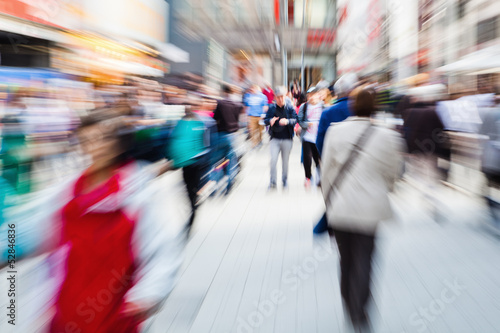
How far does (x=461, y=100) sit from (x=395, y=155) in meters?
3.91

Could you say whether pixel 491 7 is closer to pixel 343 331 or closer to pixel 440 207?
pixel 440 207

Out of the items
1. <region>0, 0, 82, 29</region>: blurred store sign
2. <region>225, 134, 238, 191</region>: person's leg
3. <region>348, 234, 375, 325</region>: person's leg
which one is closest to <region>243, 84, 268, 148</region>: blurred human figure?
<region>0, 0, 82, 29</region>: blurred store sign

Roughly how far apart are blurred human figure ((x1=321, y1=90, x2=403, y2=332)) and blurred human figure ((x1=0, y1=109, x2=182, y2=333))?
110cm

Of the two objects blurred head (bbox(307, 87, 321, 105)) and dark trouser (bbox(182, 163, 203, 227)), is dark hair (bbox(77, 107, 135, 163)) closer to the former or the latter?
dark trouser (bbox(182, 163, 203, 227))

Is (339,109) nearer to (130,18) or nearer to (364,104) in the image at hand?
(364,104)

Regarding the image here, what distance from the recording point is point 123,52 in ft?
37.6

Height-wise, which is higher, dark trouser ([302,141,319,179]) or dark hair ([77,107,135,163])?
dark hair ([77,107,135,163])

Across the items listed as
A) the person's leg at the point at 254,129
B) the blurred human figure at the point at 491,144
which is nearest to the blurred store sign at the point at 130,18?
the person's leg at the point at 254,129

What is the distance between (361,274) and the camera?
2.36 meters

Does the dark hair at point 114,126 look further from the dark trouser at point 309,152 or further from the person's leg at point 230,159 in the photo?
the dark trouser at point 309,152

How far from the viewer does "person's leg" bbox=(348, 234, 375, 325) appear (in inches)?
93.1

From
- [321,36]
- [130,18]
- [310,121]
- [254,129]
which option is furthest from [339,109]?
[321,36]

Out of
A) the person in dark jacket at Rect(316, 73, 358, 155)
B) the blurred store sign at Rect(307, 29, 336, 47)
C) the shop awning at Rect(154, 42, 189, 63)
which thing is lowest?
the person in dark jacket at Rect(316, 73, 358, 155)

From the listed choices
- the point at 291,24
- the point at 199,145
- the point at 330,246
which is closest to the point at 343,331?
the point at 330,246
